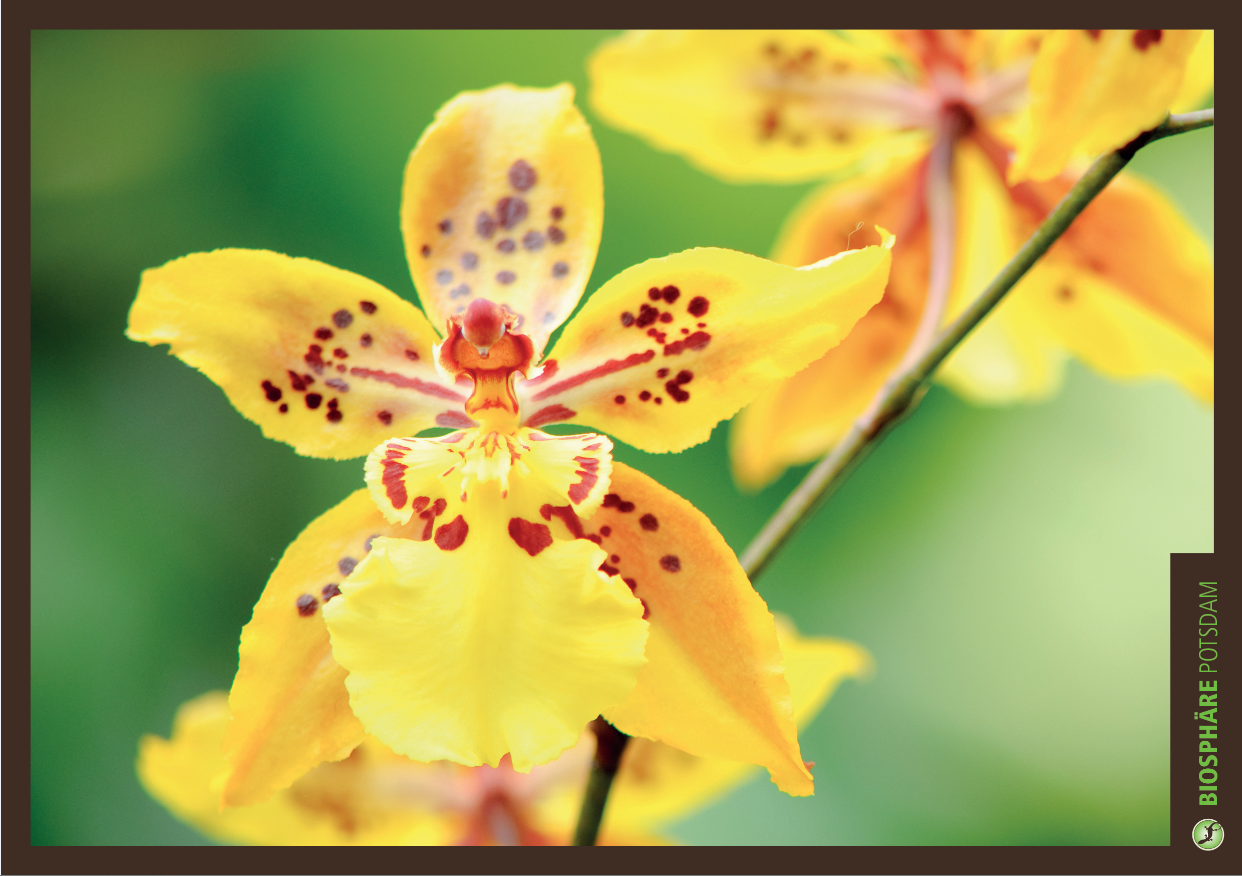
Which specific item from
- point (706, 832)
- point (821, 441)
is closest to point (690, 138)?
point (821, 441)

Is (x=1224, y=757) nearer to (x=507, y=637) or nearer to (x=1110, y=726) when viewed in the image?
(x=507, y=637)

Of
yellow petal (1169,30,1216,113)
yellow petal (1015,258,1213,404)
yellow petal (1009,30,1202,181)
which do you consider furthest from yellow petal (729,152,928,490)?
yellow petal (1009,30,1202,181)

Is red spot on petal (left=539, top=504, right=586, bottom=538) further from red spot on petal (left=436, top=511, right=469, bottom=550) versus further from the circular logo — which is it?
the circular logo

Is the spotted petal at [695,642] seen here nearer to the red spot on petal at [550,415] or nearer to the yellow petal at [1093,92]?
the red spot on petal at [550,415]

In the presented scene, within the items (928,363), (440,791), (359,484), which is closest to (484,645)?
(928,363)

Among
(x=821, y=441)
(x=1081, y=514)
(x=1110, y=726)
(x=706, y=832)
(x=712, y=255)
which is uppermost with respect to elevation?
(x=712, y=255)

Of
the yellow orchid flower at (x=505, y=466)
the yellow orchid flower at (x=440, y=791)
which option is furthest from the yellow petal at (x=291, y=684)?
the yellow orchid flower at (x=440, y=791)

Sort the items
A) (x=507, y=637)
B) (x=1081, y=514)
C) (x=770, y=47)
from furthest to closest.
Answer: (x=1081, y=514) < (x=770, y=47) < (x=507, y=637)
